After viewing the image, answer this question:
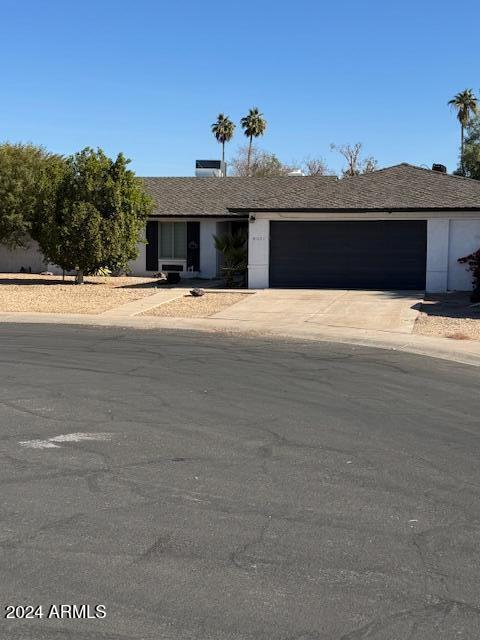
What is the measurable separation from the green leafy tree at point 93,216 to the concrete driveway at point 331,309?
580 cm

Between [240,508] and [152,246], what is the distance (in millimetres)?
28609

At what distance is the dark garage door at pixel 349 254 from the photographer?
2630 centimetres

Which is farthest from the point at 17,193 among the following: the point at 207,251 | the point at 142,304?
the point at 142,304

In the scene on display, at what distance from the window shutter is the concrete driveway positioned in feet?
28.2

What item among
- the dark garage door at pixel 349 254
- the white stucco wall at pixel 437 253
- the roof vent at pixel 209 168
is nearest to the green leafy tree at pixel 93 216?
the dark garage door at pixel 349 254

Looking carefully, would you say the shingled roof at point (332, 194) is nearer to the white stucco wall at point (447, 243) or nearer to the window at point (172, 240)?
the white stucco wall at point (447, 243)

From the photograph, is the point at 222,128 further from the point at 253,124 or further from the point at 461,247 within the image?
the point at 461,247

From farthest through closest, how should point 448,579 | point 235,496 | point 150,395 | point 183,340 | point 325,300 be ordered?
point 325,300 < point 183,340 < point 150,395 < point 235,496 < point 448,579

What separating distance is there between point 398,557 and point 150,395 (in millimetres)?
5570

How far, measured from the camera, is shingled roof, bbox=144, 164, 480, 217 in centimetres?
2609

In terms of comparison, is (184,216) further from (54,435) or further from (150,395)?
(54,435)

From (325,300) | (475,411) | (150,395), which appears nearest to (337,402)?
(475,411)

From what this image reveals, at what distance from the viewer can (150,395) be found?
9.86 m

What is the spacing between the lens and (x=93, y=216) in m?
27.2
